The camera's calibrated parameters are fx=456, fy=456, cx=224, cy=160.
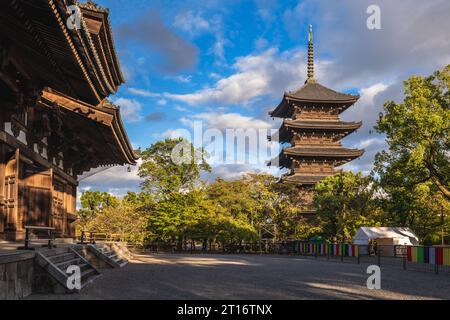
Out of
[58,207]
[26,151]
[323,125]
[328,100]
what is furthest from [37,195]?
[328,100]

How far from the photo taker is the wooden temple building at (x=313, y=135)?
4834 centimetres

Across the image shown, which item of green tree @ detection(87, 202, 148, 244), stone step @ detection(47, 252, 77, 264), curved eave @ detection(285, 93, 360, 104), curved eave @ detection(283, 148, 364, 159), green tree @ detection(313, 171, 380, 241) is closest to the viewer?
stone step @ detection(47, 252, 77, 264)

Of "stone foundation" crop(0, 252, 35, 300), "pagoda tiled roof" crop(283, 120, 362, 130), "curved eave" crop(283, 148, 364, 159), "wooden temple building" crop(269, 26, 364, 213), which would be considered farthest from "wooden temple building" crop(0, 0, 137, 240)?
"pagoda tiled roof" crop(283, 120, 362, 130)

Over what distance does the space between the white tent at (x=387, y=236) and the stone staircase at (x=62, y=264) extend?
2458 cm

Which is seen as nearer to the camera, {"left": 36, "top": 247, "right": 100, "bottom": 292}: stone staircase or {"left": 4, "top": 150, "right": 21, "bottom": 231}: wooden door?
{"left": 36, "top": 247, "right": 100, "bottom": 292}: stone staircase

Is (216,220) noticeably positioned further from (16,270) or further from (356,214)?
(16,270)

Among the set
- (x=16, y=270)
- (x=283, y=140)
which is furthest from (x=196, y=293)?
(x=283, y=140)

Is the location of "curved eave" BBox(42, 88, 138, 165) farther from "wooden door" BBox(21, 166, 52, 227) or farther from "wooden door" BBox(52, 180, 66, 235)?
"wooden door" BBox(52, 180, 66, 235)

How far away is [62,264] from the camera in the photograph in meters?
10.9

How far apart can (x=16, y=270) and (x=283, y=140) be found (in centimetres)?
4903

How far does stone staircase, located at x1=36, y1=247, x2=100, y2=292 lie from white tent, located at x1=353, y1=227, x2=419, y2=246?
2458 centimetres

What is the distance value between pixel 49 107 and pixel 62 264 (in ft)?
17.4

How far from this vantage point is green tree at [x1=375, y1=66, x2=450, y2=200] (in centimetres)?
2380

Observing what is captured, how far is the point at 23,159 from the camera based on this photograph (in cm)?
1383
